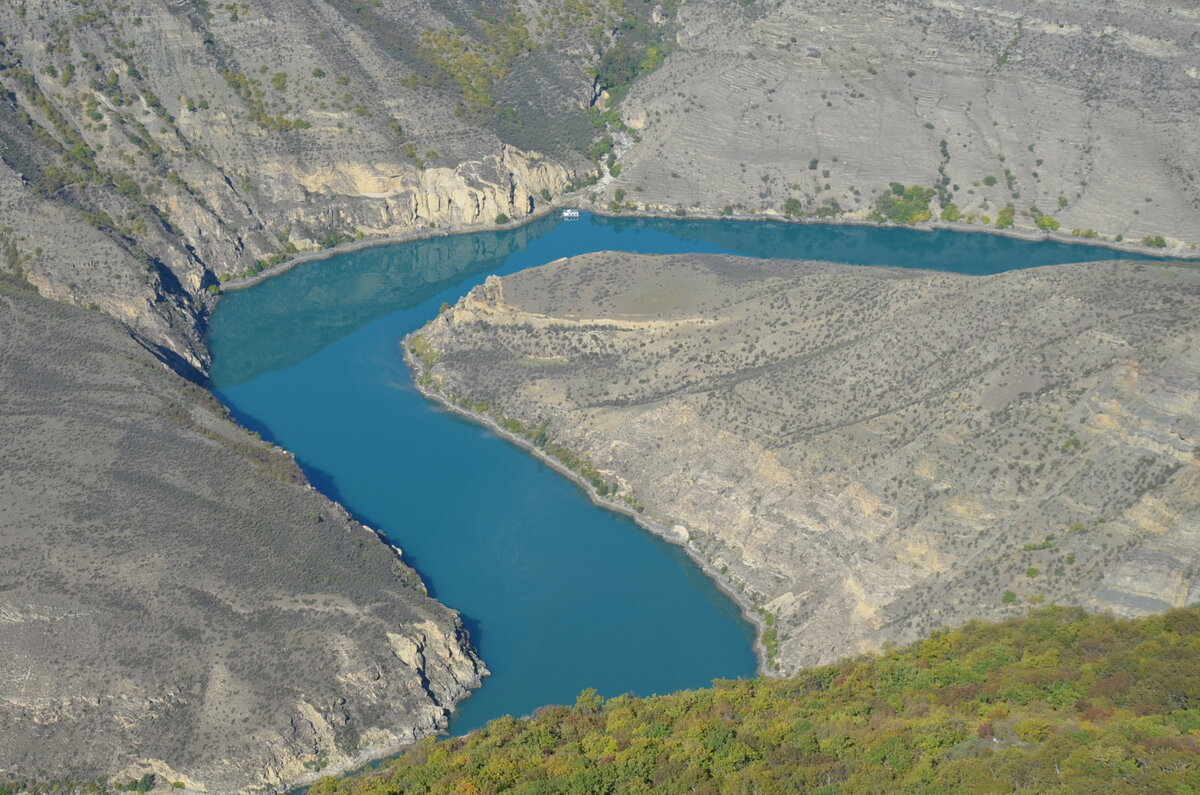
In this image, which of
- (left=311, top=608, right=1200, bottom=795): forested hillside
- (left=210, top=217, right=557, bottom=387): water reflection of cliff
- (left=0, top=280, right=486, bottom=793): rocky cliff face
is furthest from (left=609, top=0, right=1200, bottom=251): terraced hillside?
(left=311, top=608, right=1200, bottom=795): forested hillside

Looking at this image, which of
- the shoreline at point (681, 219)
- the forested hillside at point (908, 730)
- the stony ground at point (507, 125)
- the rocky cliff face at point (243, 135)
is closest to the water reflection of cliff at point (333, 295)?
the shoreline at point (681, 219)

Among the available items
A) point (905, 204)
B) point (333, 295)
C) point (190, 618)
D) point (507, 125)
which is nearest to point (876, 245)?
point (905, 204)

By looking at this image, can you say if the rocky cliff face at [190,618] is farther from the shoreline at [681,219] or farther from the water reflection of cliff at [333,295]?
the shoreline at [681,219]

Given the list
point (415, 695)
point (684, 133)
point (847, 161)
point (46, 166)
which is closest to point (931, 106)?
point (847, 161)

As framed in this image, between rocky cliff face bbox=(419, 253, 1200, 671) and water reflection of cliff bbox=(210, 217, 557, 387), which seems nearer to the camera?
rocky cliff face bbox=(419, 253, 1200, 671)

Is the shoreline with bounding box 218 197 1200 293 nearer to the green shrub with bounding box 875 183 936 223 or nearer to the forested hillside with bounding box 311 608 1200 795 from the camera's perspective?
the green shrub with bounding box 875 183 936 223

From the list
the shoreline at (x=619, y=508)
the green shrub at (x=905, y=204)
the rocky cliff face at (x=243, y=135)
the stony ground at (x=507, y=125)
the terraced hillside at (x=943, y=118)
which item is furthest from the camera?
the green shrub at (x=905, y=204)
